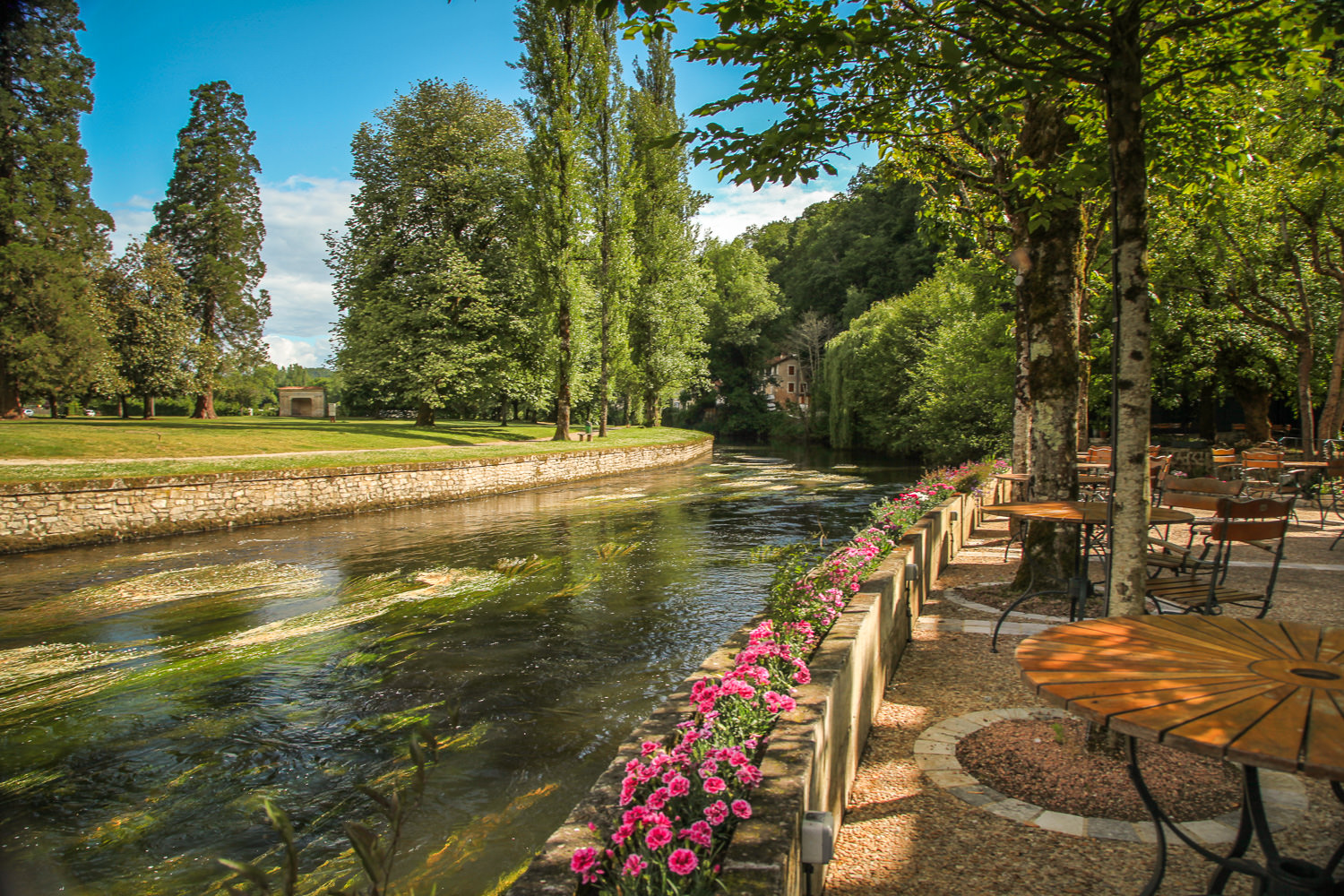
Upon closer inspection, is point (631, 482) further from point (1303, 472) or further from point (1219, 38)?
point (1219, 38)

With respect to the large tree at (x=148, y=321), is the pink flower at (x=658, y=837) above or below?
below

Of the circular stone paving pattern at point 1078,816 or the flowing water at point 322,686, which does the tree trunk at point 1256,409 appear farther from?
the circular stone paving pattern at point 1078,816

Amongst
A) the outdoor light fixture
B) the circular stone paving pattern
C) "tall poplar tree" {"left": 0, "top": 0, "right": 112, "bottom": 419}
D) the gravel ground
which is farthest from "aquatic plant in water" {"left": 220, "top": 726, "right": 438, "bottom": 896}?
"tall poplar tree" {"left": 0, "top": 0, "right": 112, "bottom": 419}

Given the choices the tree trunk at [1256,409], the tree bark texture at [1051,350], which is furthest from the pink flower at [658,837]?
the tree trunk at [1256,409]

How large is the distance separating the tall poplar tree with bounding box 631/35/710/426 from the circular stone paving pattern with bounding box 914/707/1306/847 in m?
34.5

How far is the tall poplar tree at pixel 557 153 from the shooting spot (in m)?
25.8

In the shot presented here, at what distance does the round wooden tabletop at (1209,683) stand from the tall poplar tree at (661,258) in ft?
116

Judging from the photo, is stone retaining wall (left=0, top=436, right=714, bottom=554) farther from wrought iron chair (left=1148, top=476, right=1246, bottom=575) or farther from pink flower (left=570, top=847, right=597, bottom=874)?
wrought iron chair (left=1148, top=476, right=1246, bottom=575)

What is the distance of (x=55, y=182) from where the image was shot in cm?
2284

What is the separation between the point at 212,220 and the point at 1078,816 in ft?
129

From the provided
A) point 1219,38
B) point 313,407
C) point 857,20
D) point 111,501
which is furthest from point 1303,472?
point 313,407

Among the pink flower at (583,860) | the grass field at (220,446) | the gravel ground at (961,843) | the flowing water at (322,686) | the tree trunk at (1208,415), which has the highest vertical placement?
the tree trunk at (1208,415)

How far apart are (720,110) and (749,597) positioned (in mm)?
5727

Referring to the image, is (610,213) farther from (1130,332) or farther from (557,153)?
(1130,332)
